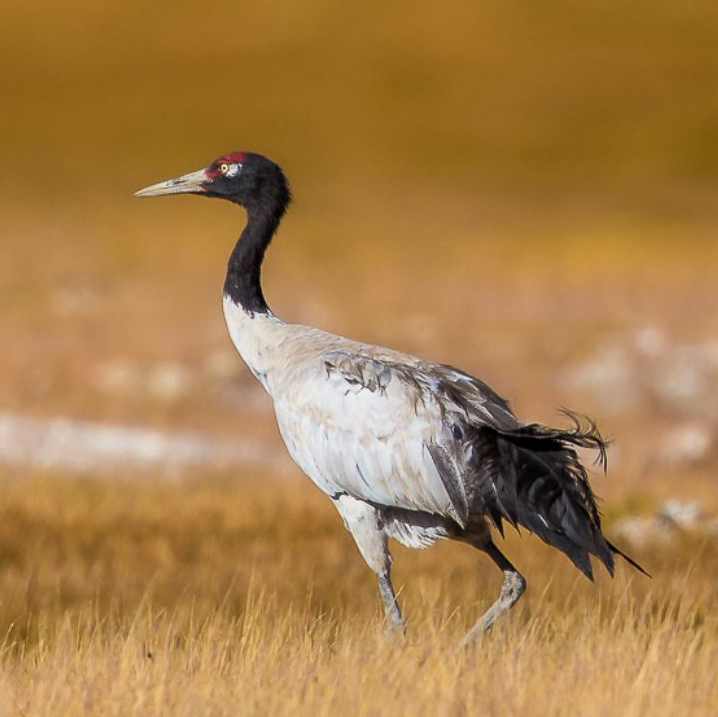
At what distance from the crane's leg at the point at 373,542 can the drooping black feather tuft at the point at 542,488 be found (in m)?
0.45

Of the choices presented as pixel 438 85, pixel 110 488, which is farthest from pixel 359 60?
pixel 110 488

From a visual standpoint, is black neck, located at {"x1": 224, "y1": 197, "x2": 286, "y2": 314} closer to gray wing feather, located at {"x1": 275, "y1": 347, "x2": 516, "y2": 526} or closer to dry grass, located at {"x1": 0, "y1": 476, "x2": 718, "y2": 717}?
gray wing feather, located at {"x1": 275, "y1": 347, "x2": 516, "y2": 526}

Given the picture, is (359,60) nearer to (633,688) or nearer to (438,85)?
(438,85)

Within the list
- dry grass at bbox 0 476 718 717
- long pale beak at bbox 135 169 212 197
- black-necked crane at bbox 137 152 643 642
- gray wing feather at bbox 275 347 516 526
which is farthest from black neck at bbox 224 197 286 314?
dry grass at bbox 0 476 718 717

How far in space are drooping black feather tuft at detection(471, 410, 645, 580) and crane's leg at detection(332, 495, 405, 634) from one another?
0.45 metres

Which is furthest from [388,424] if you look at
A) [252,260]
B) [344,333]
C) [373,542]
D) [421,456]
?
[344,333]

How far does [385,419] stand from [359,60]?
3940 cm

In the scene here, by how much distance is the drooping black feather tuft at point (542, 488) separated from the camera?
610cm

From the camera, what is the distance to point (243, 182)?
7621 mm

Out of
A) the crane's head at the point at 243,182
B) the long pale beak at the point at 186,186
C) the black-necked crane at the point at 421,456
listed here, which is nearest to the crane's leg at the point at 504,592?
the black-necked crane at the point at 421,456

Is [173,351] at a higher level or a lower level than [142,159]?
lower

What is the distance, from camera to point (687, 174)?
42000mm

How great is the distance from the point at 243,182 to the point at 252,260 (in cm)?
48

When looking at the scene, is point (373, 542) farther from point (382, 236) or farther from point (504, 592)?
point (382, 236)
